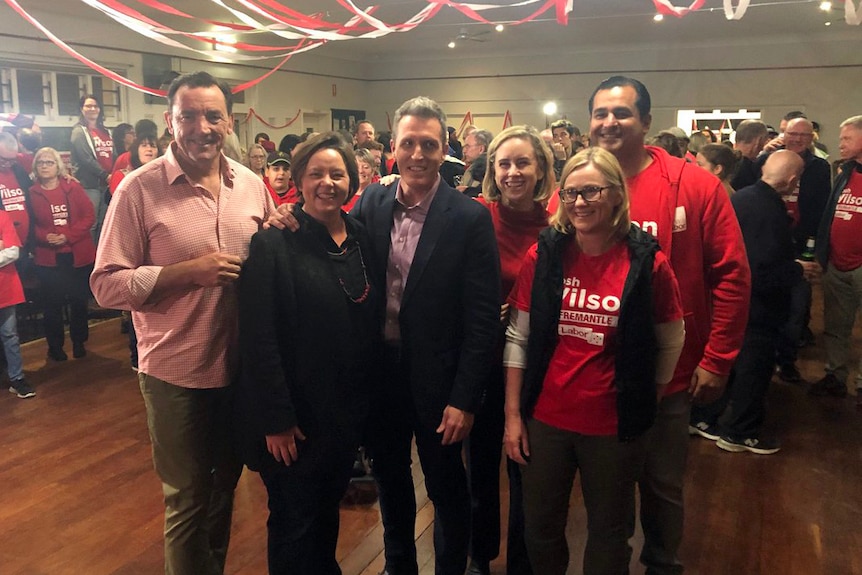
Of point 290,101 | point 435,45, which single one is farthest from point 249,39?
point 435,45

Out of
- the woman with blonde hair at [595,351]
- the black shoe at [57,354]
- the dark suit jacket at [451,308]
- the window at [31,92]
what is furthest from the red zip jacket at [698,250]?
the window at [31,92]

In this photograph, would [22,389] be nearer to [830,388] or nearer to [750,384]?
[750,384]

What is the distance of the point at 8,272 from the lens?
4.24m

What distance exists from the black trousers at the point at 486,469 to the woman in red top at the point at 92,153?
536 centimetres

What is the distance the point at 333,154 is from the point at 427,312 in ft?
1.71

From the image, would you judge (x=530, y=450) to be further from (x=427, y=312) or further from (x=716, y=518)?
(x=716, y=518)

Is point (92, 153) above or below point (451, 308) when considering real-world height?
above

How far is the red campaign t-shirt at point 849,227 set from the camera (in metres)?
3.92

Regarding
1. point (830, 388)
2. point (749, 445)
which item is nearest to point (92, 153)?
point (749, 445)

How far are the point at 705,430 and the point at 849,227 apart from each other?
1.60 metres

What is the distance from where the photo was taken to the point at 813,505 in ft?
9.59

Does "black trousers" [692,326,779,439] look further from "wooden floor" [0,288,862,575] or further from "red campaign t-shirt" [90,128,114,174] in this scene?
"red campaign t-shirt" [90,128,114,174]

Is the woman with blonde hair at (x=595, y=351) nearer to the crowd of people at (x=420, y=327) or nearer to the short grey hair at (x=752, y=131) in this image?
the crowd of people at (x=420, y=327)

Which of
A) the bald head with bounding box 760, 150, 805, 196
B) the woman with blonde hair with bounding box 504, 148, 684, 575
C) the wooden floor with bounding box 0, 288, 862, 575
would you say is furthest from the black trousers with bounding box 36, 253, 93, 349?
the bald head with bounding box 760, 150, 805, 196
